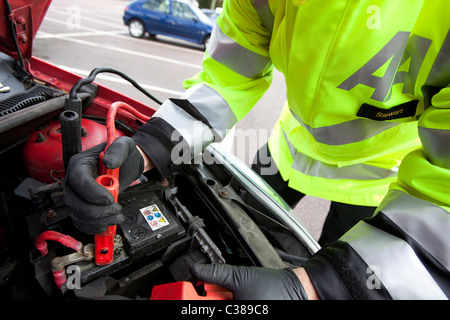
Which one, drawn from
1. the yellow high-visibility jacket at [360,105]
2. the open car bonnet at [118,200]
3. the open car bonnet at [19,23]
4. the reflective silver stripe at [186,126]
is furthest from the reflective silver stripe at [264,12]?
the open car bonnet at [19,23]

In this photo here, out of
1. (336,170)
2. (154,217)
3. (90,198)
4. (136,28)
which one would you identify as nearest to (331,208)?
(336,170)

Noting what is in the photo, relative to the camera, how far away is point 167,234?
86cm

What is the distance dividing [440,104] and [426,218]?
11.1 inches

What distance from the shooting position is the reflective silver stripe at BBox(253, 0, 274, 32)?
0.98m

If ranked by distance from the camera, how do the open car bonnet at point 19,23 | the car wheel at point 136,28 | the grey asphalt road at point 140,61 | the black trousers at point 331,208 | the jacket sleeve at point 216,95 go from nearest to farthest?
the jacket sleeve at point 216,95
the open car bonnet at point 19,23
the black trousers at point 331,208
the grey asphalt road at point 140,61
the car wheel at point 136,28

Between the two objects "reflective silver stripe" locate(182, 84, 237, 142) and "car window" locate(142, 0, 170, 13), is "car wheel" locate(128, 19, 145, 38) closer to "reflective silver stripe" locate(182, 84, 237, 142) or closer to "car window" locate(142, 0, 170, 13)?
"car window" locate(142, 0, 170, 13)

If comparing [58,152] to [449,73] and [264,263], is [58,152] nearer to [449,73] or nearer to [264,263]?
[264,263]

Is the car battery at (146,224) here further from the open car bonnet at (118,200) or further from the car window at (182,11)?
the car window at (182,11)

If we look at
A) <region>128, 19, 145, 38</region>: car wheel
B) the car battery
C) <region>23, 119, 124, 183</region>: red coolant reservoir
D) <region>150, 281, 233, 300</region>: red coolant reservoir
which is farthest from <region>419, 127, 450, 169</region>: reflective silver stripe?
<region>128, 19, 145, 38</region>: car wheel

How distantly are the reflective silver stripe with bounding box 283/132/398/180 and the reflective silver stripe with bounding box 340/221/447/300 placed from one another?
61 centimetres

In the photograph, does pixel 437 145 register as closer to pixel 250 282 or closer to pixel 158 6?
pixel 250 282

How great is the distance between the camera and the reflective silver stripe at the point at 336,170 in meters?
1.23

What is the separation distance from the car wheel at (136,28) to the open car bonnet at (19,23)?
6474mm
